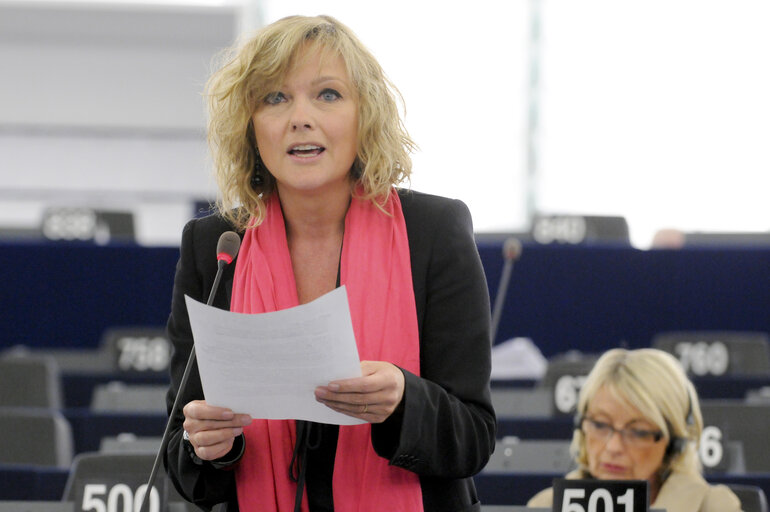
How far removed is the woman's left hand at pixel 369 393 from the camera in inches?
59.2

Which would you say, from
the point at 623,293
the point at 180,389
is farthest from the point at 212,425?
the point at 623,293

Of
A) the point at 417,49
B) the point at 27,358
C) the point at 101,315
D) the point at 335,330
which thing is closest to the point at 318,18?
the point at 335,330

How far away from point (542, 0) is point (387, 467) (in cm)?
950

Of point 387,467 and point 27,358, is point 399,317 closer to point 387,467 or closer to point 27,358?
point 387,467

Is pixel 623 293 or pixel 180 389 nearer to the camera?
pixel 180 389

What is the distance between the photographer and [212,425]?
1.58 m

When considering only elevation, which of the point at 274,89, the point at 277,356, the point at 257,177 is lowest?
the point at 277,356

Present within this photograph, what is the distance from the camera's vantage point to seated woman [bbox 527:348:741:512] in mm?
2881

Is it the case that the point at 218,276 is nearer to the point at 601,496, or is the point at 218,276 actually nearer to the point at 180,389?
the point at 180,389

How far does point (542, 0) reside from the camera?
420 inches

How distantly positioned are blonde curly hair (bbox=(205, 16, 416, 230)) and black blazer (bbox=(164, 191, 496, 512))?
0.19 ft

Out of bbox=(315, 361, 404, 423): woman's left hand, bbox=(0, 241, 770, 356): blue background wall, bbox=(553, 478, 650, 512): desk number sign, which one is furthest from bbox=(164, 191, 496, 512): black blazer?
bbox=(0, 241, 770, 356): blue background wall

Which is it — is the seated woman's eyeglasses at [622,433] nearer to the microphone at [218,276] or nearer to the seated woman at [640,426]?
the seated woman at [640,426]

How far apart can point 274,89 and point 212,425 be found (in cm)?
51
